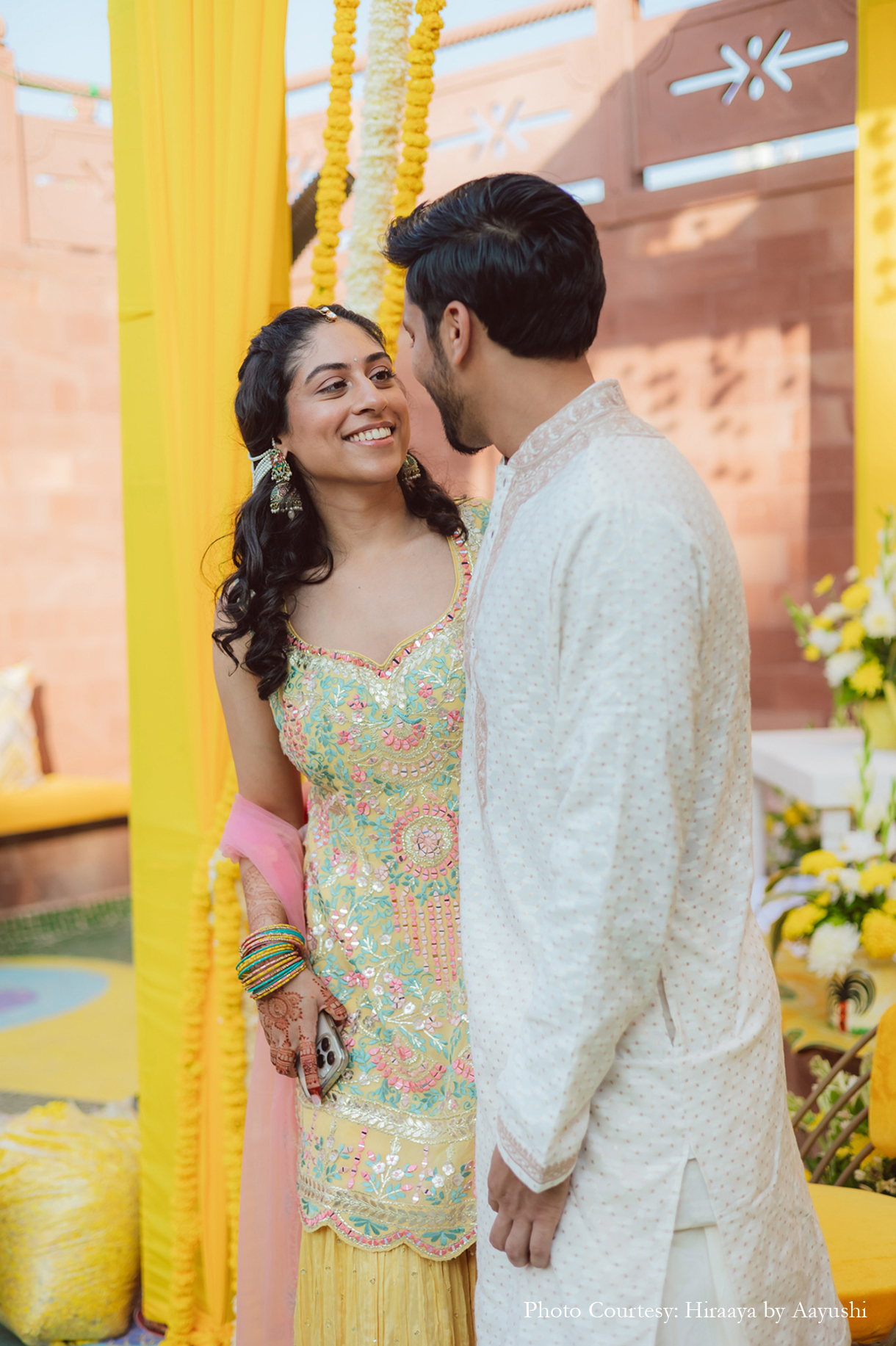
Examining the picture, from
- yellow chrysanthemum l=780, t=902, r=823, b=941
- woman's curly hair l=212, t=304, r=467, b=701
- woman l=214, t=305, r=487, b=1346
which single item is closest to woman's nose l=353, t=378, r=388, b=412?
woman l=214, t=305, r=487, b=1346

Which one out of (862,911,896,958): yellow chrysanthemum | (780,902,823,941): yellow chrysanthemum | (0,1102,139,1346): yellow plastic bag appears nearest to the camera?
(0,1102,139,1346): yellow plastic bag

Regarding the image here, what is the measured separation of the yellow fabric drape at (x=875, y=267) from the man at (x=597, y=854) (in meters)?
2.95

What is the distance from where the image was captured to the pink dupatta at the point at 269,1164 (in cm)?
162

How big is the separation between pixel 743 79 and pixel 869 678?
3762mm

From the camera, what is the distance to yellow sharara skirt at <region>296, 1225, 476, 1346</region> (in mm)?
1393

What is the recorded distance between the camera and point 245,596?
1.58 metres

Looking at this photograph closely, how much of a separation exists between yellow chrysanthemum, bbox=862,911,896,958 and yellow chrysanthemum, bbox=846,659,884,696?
623 mm

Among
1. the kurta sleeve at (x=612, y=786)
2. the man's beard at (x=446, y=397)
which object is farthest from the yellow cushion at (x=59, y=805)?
the kurta sleeve at (x=612, y=786)

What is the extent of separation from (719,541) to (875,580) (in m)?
2.14

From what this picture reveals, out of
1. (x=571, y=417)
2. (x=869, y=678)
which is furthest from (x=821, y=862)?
(x=571, y=417)

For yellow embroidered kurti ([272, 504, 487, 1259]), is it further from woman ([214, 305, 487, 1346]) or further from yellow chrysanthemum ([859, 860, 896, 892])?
yellow chrysanthemum ([859, 860, 896, 892])

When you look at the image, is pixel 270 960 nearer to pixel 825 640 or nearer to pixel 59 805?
pixel 825 640

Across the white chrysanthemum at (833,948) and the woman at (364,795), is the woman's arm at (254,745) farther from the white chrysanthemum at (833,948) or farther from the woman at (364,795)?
the white chrysanthemum at (833,948)

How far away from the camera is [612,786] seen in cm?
91
